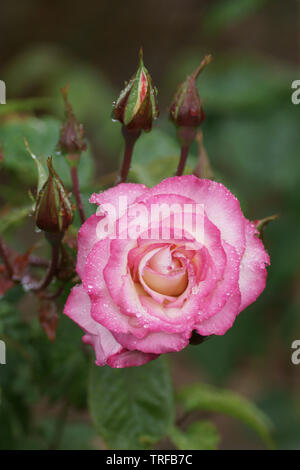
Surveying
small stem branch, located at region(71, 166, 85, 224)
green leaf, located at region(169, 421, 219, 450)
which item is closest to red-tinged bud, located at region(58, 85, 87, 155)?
small stem branch, located at region(71, 166, 85, 224)

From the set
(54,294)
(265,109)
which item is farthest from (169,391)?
(265,109)

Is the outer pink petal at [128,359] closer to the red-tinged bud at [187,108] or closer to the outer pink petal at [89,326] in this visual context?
the outer pink petal at [89,326]

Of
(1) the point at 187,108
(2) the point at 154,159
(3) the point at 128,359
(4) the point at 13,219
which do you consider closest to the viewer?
(3) the point at 128,359

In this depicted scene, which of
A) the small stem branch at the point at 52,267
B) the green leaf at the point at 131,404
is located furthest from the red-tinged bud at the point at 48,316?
the green leaf at the point at 131,404

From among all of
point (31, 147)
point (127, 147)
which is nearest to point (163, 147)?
point (31, 147)

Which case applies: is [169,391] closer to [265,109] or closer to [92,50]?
[265,109]

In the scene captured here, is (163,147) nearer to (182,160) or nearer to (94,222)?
(182,160)
